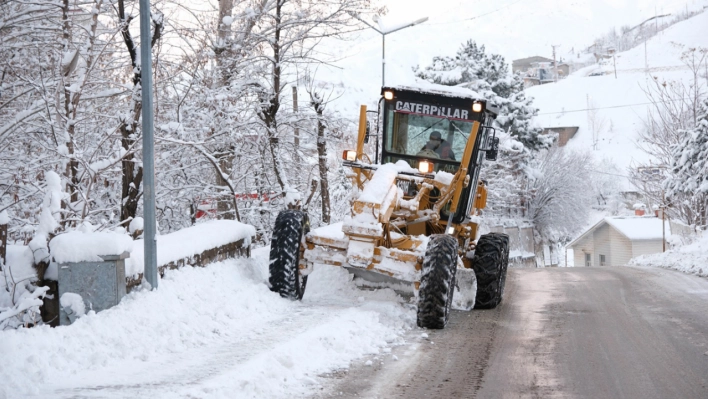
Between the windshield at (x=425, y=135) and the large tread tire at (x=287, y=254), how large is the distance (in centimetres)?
235

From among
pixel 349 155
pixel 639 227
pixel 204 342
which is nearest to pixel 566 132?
pixel 639 227

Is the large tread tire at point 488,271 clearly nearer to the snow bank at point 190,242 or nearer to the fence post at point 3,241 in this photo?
the snow bank at point 190,242

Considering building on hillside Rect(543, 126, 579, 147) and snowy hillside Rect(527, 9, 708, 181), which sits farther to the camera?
building on hillside Rect(543, 126, 579, 147)

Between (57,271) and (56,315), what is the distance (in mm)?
431

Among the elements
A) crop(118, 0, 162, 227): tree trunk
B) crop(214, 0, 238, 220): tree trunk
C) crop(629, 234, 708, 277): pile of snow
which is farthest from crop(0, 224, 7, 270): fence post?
crop(629, 234, 708, 277): pile of snow

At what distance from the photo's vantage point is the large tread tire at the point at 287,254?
9.51 metres

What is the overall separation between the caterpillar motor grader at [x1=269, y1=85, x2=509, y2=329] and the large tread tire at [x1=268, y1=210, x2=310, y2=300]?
1 centimetres

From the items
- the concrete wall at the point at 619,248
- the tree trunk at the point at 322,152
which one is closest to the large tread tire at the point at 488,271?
the tree trunk at the point at 322,152

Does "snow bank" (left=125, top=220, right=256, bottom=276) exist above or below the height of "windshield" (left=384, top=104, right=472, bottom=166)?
below

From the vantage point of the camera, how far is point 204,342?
288 inches

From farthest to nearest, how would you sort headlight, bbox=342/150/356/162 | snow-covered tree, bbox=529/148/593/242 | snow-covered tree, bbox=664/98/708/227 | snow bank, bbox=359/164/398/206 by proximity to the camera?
snow-covered tree, bbox=529/148/593/242, snow-covered tree, bbox=664/98/708/227, headlight, bbox=342/150/356/162, snow bank, bbox=359/164/398/206

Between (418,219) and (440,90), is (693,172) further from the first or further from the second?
(418,219)

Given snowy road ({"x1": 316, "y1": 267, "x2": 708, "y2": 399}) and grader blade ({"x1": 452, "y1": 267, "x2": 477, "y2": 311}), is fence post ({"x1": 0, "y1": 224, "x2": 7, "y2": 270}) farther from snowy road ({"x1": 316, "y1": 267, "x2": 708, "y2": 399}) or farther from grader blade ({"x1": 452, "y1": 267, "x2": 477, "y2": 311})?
grader blade ({"x1": 452, "y1": 267, "x2": 477, "y2": 311})

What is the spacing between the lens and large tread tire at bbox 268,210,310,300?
951cm
